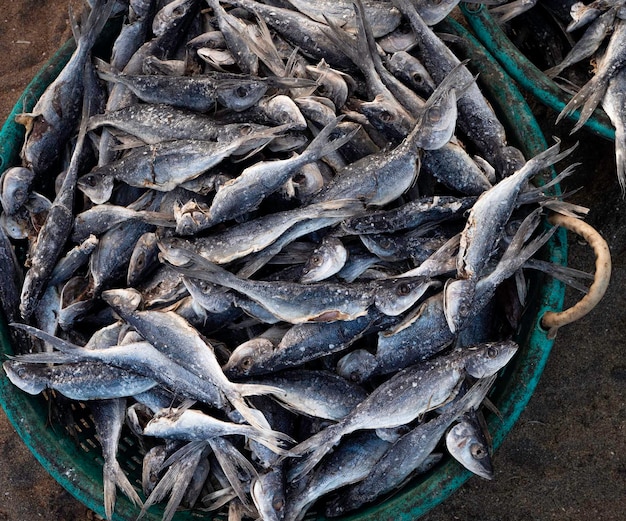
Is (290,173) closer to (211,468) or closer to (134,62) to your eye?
(134,62)

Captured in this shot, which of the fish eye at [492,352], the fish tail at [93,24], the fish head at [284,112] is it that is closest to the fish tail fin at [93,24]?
the fish tail at [93,24]

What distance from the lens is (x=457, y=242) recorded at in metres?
2.33

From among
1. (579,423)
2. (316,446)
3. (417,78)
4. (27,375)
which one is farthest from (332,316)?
(579,423)

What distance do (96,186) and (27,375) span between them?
2.59 ft

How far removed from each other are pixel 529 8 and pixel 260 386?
1.94m

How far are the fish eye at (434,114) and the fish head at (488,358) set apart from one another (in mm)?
819

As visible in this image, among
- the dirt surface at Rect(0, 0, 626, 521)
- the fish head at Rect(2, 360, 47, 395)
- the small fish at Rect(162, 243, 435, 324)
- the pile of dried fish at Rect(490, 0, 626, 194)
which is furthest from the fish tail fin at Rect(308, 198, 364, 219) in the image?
the dirt surface at Rect(0, 0, 626, 521)

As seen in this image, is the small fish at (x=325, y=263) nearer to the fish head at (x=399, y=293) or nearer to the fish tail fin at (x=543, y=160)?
the fish head at (x=399, y=293)

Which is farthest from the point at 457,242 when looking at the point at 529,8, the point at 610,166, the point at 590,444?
the point at 590,444

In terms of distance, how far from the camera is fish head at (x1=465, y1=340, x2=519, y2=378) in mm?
2262

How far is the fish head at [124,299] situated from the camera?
2.36 m

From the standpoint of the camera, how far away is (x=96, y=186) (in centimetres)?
250

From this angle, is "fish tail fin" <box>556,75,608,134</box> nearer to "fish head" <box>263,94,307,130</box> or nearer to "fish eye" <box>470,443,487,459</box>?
"fish head" <box>263,94,307,130</box>

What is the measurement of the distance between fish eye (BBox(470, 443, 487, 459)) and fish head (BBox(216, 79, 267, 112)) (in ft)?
4.89
